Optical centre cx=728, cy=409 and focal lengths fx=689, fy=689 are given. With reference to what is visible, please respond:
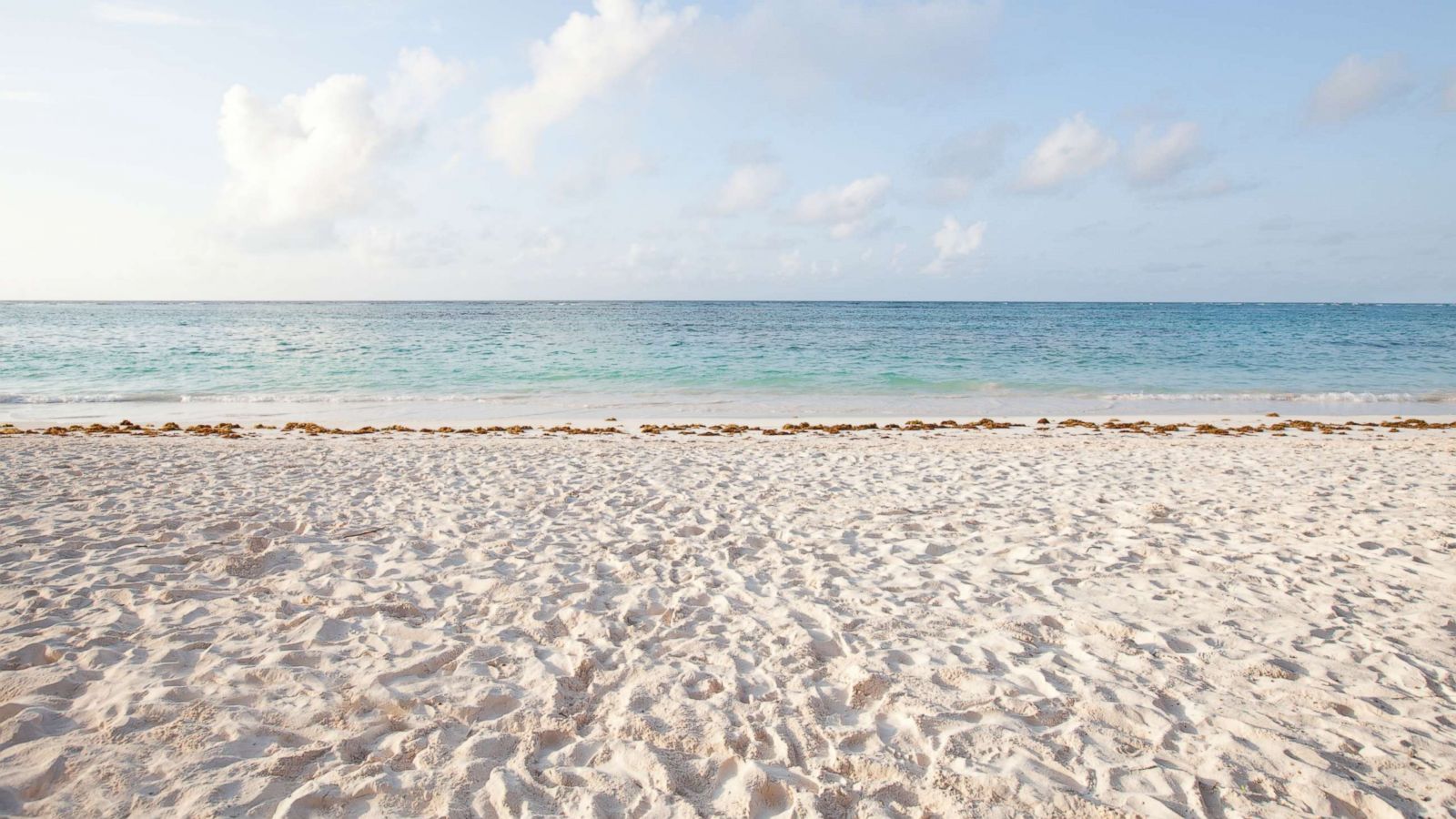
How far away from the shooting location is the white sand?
2.78m

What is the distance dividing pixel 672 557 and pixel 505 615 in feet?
4.67

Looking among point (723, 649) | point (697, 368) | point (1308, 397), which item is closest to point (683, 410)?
point (697, 368)

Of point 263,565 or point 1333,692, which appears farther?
point 263,565

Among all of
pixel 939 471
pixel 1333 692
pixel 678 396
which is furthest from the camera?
pixel 678 396

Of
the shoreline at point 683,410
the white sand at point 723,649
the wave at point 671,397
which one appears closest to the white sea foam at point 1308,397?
the wave at point 671,397

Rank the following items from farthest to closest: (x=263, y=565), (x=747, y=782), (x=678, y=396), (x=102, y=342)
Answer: (x=102, y=342), (x=678, y=396), (x=263, y=565), (x=747, y=782)

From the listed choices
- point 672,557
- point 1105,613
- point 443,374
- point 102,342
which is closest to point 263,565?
point 672,557

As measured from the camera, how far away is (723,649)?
3.92 metres

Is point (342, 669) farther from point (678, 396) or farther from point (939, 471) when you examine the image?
point (678, 396)

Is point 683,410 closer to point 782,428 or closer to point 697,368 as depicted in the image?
point 782,428

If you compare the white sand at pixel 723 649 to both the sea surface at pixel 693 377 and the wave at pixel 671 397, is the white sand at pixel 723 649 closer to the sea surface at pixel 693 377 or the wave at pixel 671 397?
the sea surface at pixel 693 377

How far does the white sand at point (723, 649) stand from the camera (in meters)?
2.78

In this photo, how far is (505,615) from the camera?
14.0 ft

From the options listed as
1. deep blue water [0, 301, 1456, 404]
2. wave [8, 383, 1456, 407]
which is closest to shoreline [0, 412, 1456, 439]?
wave [8, 383, 1456, 407]
